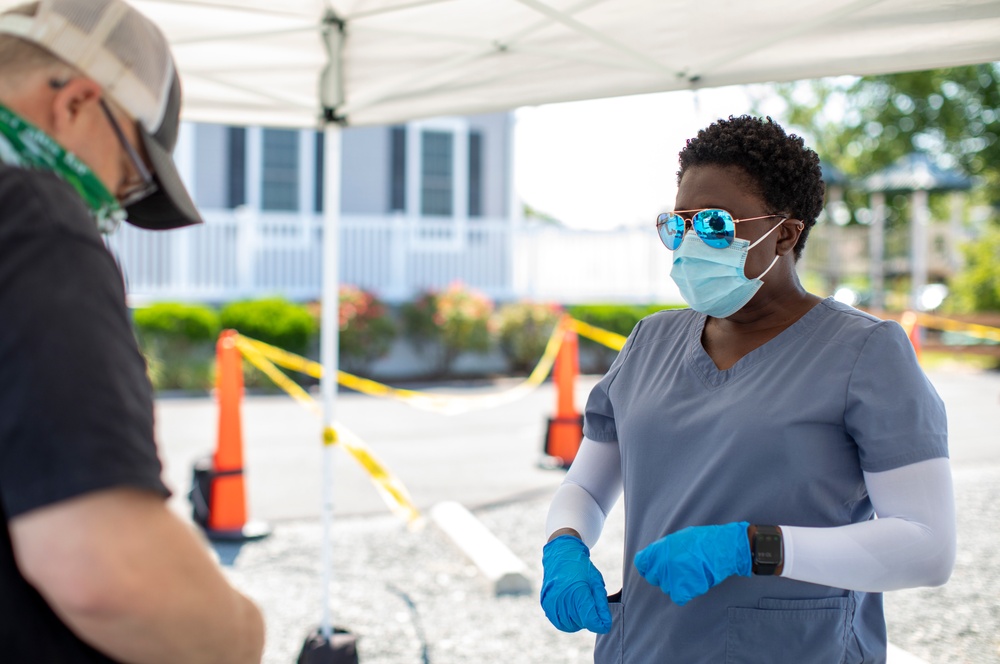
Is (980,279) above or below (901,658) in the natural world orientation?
above

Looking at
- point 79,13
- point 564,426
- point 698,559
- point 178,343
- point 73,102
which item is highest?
point 79,13

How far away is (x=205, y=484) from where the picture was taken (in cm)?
562

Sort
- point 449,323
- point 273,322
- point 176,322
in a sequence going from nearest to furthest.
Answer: point 176,322 → point 273,322 → point 449,323

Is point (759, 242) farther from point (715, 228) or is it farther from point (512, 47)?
point (512, 47)

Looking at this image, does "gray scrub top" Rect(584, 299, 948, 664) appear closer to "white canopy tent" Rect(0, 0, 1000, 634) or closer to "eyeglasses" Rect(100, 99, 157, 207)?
"eyeglasses" Rect(100, 99, 157, 207)

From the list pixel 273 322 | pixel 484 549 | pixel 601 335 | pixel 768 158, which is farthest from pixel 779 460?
pixel 273 322

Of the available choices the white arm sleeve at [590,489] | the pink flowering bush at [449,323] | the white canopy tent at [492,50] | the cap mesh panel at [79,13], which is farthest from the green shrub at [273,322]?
the cap mesh panel at [79,13]

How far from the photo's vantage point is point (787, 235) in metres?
1.97

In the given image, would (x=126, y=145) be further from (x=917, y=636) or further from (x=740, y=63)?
(x=917, y=636)

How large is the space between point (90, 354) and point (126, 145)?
34cm

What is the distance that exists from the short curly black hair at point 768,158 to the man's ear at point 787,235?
0.07 feet

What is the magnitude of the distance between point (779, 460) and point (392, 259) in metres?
13.6

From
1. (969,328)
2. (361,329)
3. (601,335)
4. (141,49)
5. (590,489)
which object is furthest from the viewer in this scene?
(969,328)

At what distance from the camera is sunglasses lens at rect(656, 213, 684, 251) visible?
78.3 inches
